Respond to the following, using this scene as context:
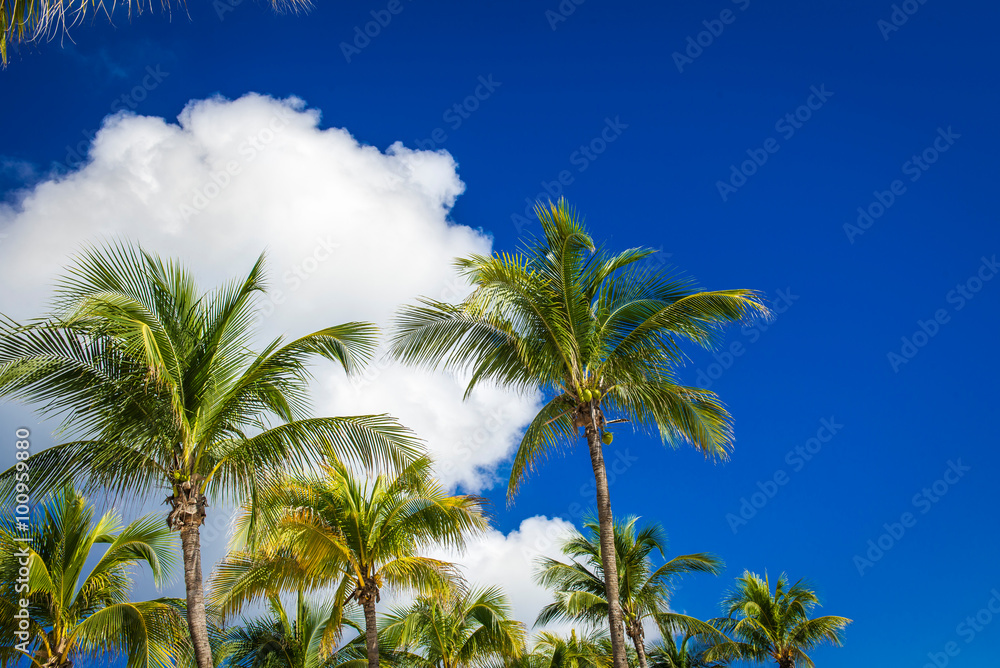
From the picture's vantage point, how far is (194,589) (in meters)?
9.72

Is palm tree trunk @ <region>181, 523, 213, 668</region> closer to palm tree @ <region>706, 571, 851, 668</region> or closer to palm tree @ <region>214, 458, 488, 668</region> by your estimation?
palm tree @ <region>214, 458, 488, 668</region>

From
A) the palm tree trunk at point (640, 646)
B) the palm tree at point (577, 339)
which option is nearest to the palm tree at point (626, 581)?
the palm tree trunk at point (640, 646)

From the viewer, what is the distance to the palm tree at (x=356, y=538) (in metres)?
13.8

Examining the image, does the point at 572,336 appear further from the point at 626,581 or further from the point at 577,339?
the point at 626,581

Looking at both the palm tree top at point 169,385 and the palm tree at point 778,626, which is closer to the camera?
the palm tree top at point 169,385

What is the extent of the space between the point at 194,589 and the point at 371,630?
567cm

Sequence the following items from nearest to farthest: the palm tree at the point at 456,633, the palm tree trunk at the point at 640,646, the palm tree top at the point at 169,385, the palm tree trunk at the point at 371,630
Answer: the palm tree top at the point at 169,385 < the palm tree trunk at the point at 371,630 < the palm tree at the point at 456,633 < the palm tree trunk at the point at 640,646

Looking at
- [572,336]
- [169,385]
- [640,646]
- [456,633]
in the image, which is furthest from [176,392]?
[640,646]

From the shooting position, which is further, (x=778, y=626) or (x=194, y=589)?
(x=778, y=626)

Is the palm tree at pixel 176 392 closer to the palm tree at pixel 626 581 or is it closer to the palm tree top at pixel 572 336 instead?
the palm tree top at pixel 572 336

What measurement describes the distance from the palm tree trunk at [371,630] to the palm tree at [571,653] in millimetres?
8119

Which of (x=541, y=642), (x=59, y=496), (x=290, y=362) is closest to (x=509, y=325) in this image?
(x=290, y=362)

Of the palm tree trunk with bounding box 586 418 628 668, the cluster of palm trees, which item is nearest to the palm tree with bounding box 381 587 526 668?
the cluster of palm trees

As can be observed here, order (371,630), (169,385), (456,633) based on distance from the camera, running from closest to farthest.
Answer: (169,385) < (371,630) < (456,633)
